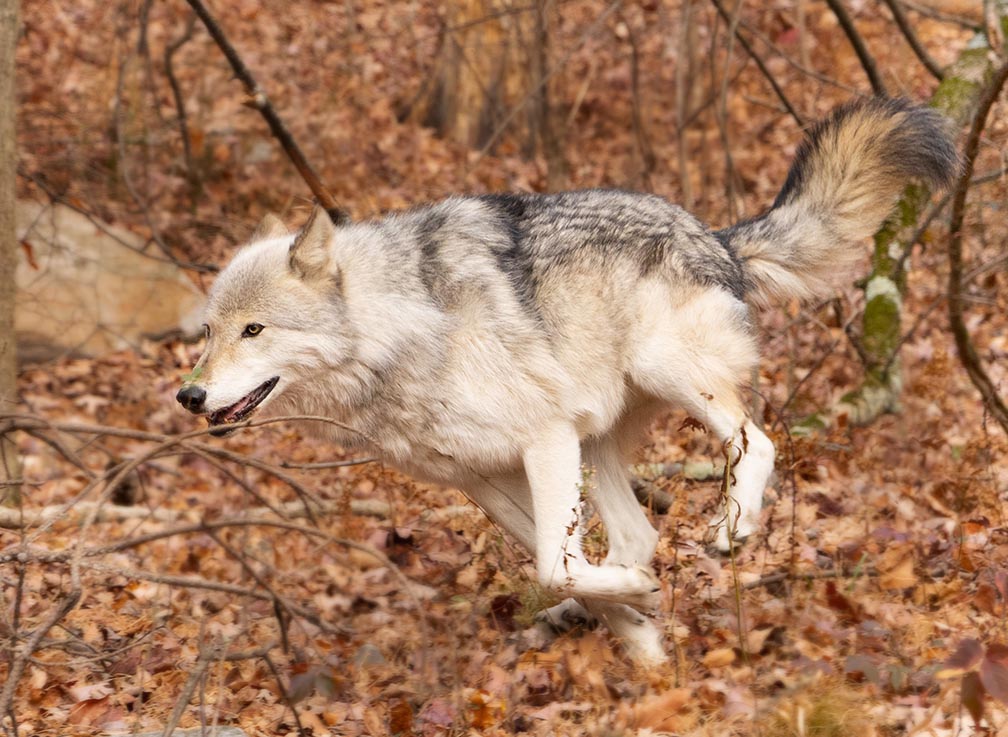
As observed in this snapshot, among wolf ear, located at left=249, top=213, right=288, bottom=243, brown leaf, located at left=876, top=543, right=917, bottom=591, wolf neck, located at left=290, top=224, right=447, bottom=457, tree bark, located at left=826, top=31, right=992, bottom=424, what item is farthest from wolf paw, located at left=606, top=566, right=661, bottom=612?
tree bark, located at left=826, top=31, right=992, bottom=424

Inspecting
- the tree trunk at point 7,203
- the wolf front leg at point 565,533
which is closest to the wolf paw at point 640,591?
the wolf front leg at point 565,533

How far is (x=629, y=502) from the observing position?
18.8 ft

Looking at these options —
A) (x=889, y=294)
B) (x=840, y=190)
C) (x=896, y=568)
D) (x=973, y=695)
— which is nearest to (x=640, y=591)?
(x=896, y=568)

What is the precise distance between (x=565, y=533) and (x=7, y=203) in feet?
12.4

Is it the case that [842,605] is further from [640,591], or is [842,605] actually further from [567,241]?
[567,241]

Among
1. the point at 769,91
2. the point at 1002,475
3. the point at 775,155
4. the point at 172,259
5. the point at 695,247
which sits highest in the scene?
the point at 769,91

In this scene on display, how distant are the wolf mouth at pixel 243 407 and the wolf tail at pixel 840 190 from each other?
2.32 m

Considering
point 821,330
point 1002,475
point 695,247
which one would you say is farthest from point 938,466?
point 695,247

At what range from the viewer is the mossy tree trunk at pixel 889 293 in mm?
7484

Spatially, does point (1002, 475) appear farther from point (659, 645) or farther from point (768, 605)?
point (659, 645)

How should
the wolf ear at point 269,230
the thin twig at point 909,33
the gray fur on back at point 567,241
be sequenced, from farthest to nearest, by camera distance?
the thin twig at point 909,33 → the wolf ear at point 269,230 → the gray fur on back at point 567,241

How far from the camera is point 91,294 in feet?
36.2

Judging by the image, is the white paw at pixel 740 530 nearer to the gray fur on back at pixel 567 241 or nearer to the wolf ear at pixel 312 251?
the gray fur on back at pixel 567 241

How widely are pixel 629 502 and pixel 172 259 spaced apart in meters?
4.78
